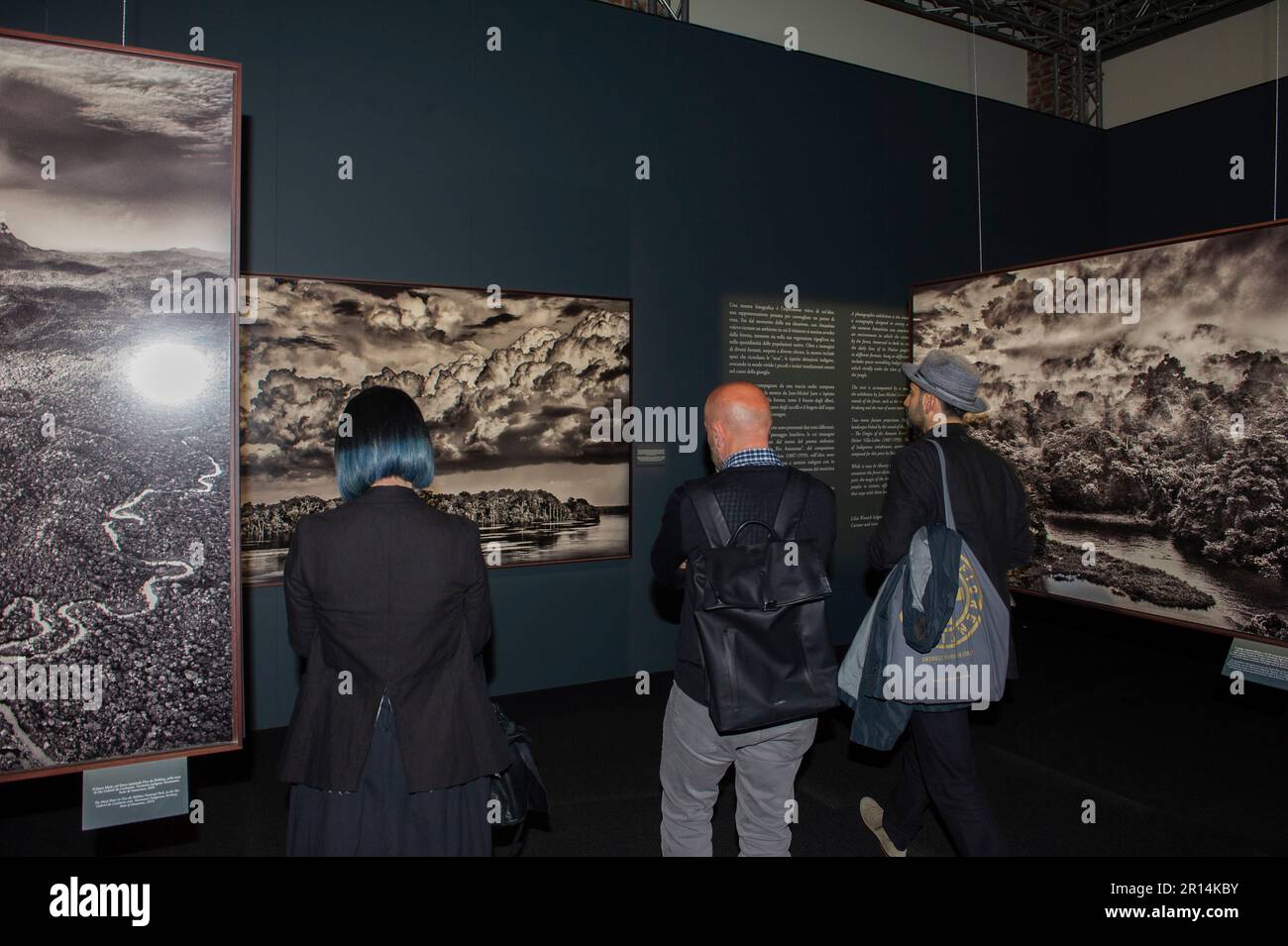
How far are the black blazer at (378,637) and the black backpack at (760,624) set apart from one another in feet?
2.27

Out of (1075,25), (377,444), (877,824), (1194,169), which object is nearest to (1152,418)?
(877,824)

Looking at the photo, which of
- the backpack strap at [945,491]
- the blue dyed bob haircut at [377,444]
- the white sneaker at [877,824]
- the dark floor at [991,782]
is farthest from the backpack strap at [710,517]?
the dark floor at [991,782]

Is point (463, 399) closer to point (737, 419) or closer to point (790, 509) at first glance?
point (737, 419)

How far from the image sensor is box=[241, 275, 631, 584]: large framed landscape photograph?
4852mm

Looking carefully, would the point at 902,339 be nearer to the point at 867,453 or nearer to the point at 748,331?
the point at 867,453

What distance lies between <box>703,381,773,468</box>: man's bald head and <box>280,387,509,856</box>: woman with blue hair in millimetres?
847

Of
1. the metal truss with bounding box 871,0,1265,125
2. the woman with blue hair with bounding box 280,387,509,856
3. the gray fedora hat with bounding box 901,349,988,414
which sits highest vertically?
the metal truss with bounding box 871,0,1265,125

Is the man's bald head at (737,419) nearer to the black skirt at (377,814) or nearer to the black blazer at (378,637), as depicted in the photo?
the black blazer at (378,637)

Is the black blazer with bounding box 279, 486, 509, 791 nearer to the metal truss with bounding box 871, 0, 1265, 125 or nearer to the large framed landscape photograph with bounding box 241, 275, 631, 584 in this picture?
the large framed landscape photograph with bounding box 241, 275, 631, 584

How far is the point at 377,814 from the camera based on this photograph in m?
2.19

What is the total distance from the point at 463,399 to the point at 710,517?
3224 millimetres

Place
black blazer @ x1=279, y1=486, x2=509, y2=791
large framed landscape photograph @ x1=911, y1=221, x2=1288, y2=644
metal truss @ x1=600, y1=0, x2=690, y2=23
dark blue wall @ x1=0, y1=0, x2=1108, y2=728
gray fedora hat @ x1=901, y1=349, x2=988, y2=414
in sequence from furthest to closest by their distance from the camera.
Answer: metal truss @ x1=600, y1=0, x2=690, y2=23
dark blue wall @ x1=0, y1=0, x2=1108, y2=728
large framed landscape photograph @ x1=911, y1=221, x2=1288, y2=644
gray fedora hat @ x1=901, y1=349, x2=988, y2=414
black blazer @ x1=279, y1=486, x2=509, y2=791

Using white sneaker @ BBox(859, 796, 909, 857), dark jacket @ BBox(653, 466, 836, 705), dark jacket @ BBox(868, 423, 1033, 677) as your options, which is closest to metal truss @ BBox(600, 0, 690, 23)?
dark jacket @ BBox(868, 423, 1033, 677)

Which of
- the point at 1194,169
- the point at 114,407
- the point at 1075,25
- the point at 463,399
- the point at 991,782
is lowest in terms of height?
the point at 991,782
